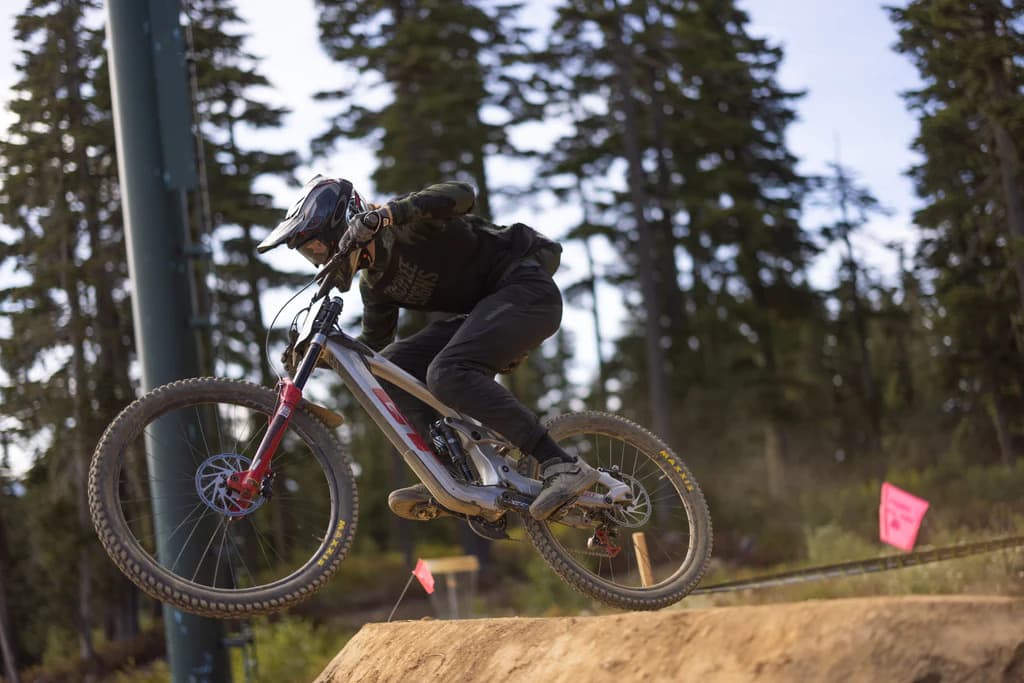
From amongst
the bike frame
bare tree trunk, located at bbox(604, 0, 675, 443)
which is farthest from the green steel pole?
bare tree trunk, located at bbox(604, 0, 675, 443)

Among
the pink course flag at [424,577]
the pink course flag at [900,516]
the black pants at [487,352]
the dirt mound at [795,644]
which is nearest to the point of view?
the dirt mound at [795,644]

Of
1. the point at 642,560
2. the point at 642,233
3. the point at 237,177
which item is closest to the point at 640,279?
the point at 642,233

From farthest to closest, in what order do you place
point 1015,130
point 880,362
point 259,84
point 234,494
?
point 880,362 → point 259,84 → point 1015,130 → point 234,494

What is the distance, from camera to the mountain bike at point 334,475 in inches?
171

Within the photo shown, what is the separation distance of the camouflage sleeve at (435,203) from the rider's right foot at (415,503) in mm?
1284

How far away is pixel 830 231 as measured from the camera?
33281 millimetres

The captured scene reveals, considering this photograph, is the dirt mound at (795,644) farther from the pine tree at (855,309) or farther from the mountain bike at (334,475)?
the pine tree at (855,309)

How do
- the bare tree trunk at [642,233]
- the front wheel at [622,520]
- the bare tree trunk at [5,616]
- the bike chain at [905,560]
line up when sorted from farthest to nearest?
the bare tree trunk at [642,233]
the bare tree trunk at [5,616]
the bike chain at [905,560]
the front wheel at [622,520]

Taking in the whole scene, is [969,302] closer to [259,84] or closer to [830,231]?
[830,231]

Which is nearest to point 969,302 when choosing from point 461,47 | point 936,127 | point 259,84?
point 936,127

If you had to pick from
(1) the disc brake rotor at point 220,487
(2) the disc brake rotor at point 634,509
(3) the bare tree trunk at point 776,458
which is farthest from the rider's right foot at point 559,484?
(3) the bare tree trunk at point 776,458

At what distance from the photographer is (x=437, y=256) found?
4.92 metres

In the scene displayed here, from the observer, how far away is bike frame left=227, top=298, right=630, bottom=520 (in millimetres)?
4613

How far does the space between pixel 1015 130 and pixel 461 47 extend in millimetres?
14167
